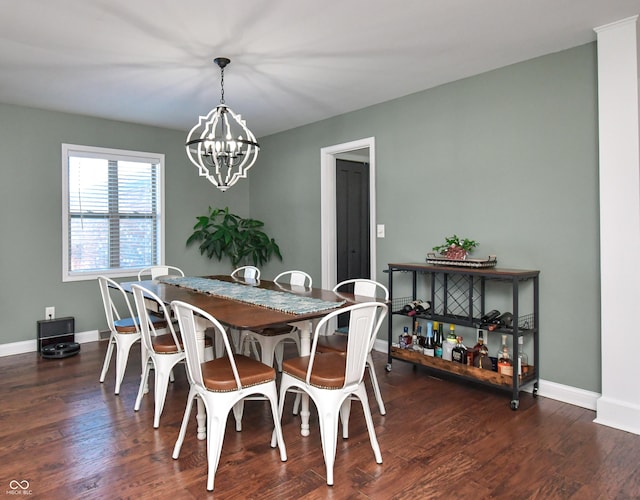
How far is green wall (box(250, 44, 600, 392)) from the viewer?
3033 mm

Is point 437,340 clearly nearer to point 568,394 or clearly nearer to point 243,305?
point 568,394

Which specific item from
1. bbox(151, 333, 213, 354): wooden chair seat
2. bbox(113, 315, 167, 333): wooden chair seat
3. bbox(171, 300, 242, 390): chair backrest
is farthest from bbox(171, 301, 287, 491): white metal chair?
bbox(113, 315, 167, 333): wooden chair seat

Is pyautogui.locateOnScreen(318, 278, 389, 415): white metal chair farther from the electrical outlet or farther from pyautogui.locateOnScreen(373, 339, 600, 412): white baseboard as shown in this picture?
the electrical outlet

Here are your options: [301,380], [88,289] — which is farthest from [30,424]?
[88,289]

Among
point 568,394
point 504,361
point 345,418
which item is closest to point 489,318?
point 504,361

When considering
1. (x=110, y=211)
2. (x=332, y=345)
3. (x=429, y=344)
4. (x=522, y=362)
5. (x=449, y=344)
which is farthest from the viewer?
(x=110, y=211)

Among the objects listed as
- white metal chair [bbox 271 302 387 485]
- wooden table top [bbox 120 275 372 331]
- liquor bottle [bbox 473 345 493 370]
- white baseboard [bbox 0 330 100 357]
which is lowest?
white baseboard [bbox 0 330 100 357]

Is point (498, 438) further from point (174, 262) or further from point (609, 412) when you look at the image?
point (174, 262)

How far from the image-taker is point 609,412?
9.07 ft

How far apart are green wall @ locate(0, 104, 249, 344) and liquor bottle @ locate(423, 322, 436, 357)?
3540mm

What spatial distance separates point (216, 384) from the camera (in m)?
2.15

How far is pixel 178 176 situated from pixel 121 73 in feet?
6.84

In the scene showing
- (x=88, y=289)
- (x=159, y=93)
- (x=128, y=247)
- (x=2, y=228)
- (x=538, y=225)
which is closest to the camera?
(x=538, y=225)

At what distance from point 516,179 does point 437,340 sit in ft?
4.66
